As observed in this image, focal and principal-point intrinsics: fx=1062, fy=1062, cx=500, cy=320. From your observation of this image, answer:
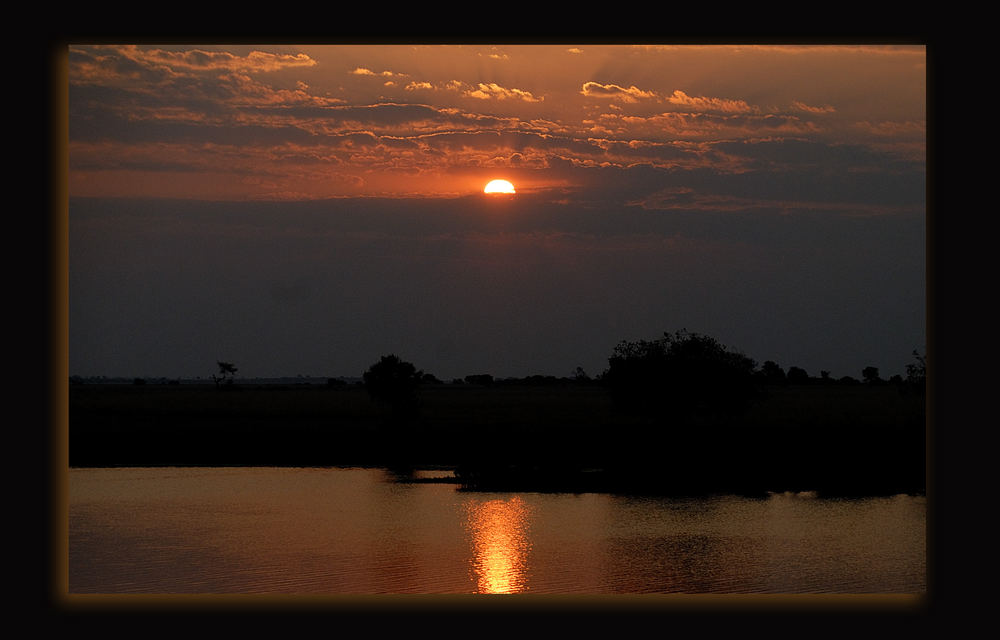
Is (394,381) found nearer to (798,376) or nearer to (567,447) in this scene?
(567,447)

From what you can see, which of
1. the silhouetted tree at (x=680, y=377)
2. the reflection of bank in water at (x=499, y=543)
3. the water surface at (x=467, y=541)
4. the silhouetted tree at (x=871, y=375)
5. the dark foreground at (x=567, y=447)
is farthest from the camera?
the silhouetted tree at (x=871, y=375)

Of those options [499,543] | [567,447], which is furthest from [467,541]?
[567,447]

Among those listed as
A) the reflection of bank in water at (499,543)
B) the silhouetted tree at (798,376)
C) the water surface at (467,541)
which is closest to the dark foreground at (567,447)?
the water surface at (467,541)

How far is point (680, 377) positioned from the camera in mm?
47750

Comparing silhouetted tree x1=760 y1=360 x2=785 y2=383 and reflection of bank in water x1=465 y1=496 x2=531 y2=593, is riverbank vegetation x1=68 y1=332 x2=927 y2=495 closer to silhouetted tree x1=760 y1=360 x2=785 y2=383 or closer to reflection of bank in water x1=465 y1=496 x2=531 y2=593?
reflection of bank in water x1=465 y1=496 x2=531 y2=593

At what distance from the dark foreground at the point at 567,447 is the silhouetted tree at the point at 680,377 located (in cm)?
178

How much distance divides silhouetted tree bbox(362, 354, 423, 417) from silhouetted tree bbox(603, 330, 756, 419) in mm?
14187

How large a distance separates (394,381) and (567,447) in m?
14.6

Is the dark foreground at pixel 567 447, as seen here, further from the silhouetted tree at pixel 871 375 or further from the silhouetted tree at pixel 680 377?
the silhouetted tree at pixel 871 375

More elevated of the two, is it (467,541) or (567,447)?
(567,447)

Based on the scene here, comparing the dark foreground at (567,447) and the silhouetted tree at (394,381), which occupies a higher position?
the silhouetted tree at (394,381)

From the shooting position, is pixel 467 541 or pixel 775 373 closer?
pixel 467 541

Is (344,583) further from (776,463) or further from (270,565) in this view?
(776,463)

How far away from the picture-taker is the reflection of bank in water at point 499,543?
24469 mm
